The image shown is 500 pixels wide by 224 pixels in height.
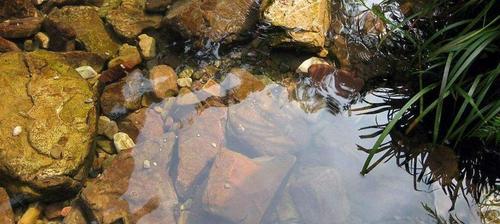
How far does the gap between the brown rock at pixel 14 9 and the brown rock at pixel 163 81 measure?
137cm

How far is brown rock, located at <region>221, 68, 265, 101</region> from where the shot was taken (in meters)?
3.57

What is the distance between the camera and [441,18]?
307 cm

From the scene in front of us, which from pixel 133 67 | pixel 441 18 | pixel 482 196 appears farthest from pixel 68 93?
pixel 482 196

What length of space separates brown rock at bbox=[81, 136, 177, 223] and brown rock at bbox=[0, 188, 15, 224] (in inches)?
18.4

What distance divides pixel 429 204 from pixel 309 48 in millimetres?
1539

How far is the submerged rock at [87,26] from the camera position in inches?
154

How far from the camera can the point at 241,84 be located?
3.62m

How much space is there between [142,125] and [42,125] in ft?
2.32

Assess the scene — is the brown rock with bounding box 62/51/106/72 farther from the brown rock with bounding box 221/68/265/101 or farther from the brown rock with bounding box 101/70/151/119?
the brown rock with bounding box 221/68/265/101

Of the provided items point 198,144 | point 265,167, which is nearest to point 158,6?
point 198,144

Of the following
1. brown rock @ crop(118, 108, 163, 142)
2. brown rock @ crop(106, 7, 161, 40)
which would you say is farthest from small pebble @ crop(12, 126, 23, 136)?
brown rock @ crop(106, 7, 161, 40)

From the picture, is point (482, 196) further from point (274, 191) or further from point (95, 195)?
point (95, 195)

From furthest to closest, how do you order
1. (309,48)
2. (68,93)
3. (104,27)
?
(104,27) < (309,48) < (68,93)

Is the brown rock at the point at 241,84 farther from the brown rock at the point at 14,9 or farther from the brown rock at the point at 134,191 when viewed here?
the brown rock at the point at 14,9
